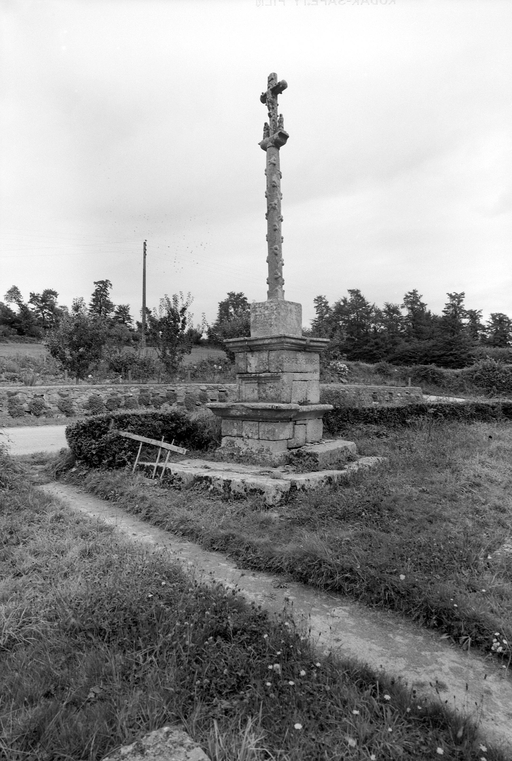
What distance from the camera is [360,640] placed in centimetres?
251

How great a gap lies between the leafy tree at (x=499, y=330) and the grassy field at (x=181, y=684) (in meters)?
53.3

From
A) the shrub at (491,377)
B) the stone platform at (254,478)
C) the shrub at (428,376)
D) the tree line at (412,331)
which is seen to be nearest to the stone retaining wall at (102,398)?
the stone platform at (254,478)

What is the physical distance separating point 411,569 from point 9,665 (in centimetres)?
243

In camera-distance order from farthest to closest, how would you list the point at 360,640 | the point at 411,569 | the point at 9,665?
the point at 411,569
the point at 360,640
the point at 9,665

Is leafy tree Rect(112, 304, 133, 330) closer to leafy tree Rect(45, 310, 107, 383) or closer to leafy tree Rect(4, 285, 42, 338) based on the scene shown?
leafy tree Rect(4, 285, 42, 338)

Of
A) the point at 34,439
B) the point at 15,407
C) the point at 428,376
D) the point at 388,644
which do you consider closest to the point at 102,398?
the point at 15,407

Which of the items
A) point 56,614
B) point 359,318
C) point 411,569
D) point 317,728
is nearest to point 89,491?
point 56,614

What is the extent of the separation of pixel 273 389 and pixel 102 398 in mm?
9753

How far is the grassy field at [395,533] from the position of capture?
2744mm

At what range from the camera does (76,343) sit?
640 inches

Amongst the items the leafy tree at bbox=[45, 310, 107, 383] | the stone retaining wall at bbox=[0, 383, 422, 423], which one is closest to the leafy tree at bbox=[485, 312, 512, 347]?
the stone retaining wall at bbox=[0, 383, 422, 423]

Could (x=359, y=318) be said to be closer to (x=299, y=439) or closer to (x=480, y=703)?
(x=299, y=439)

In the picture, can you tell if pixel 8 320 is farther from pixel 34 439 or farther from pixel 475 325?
pixel 475 325

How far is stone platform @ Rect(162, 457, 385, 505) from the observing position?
15.8 ft
